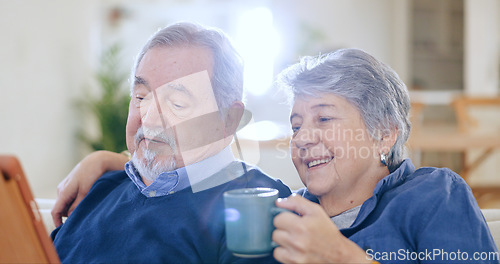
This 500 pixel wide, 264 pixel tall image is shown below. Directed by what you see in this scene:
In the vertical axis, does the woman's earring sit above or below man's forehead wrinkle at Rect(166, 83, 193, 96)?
below

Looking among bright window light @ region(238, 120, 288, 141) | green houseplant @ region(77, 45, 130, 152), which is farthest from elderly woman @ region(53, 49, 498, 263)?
green houseplant @ region(77, 45, 130, 152)

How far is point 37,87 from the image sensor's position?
3.99 metres

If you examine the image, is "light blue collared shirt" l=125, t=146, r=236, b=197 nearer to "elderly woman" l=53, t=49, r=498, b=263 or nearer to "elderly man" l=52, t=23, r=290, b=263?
"elderly man" l=52, t=23, r=290, b=263

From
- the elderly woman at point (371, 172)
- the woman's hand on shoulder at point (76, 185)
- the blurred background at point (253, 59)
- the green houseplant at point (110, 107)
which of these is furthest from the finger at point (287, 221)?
the green houseplant at point (110, 107)

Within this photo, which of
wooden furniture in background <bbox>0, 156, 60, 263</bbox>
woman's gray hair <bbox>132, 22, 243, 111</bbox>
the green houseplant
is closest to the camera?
wooden furniture in background <bbox>0, 156, 60, 263</bbox>

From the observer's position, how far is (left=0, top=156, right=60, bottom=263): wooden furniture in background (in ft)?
2.38

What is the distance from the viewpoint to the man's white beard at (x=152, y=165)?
116 centimetres

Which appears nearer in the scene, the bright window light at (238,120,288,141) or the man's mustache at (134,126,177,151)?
the man's mustache at (134,126,177,151)

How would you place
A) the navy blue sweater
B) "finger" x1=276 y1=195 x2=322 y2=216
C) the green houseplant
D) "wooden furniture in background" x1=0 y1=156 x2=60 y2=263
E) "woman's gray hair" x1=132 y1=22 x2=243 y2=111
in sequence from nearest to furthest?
"wooden furniture in background" x1=0 y1=156 x2=60 y2=263
"finger" x1=276 y1=195 x2=322 y2=216
the navy blue sweater
"woman's gray hair" x1=132 y1=22 x2=243 y2=111
the green houseplant

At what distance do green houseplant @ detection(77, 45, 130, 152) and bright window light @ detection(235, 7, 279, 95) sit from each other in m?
1.43

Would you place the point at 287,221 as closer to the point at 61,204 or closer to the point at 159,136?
the point at 159,136

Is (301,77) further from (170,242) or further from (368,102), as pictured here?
(170,242)

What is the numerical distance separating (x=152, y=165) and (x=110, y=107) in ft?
11.6

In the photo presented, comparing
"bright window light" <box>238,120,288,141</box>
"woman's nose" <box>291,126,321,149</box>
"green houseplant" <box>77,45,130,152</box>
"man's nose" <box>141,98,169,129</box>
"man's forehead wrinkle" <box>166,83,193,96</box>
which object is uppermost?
"man's forehead wrinkle" <box>166,83,193,96</box>
